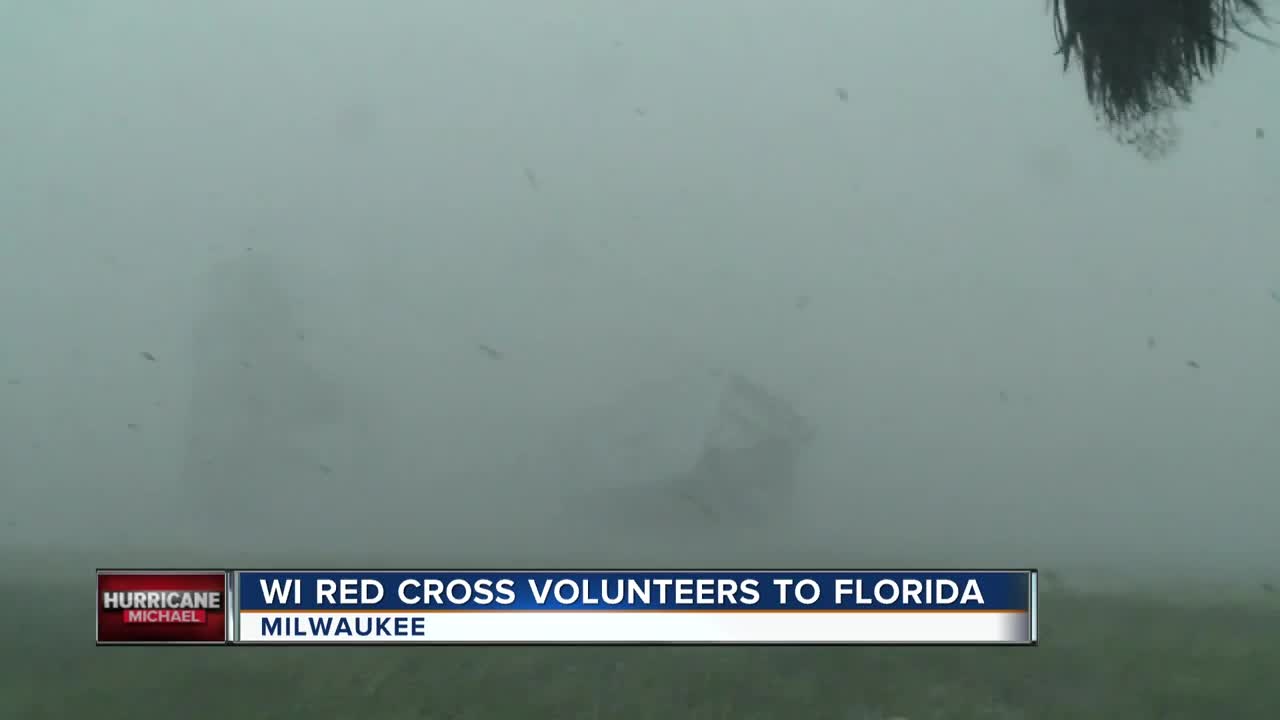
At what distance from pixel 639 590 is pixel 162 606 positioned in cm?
111

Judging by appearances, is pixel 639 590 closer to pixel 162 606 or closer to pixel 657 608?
pixel 657 608

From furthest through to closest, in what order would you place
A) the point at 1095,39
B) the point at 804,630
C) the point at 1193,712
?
the point at 1095,39, the point at 804,630, the point at 1193,712

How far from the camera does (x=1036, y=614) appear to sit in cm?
228

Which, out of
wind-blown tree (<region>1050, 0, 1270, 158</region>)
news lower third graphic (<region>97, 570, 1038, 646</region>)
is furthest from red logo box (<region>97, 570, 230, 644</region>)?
wind-blown tree (<region>1050, 0, 1270, 158</region>)

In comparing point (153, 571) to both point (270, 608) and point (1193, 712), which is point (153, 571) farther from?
point (1193, 712)

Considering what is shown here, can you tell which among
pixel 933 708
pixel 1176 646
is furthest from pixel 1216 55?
pixel 933 708

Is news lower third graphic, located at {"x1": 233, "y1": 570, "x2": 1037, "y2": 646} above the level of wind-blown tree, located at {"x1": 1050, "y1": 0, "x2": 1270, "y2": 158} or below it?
below

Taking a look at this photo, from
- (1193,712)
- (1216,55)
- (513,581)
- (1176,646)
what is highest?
(1216,55)

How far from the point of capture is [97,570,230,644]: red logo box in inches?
89.0

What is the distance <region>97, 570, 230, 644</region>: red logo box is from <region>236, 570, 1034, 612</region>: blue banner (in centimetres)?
7

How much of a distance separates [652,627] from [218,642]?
102cm

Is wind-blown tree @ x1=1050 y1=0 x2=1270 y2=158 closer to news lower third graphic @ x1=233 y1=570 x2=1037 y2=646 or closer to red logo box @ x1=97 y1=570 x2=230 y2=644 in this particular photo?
news lower third graphic @ x1=233 y1=570 x2=1037 y2=646

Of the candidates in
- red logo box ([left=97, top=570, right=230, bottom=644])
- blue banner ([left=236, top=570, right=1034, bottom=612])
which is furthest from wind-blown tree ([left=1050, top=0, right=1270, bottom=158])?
red logo box ([left=97, top=570, right=230, bottom=644])

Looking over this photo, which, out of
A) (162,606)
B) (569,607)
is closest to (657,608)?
(569,607)
